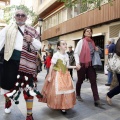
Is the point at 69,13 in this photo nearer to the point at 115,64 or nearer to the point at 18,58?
the point at 115,64

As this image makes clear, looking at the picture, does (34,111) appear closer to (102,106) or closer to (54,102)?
(54,102)

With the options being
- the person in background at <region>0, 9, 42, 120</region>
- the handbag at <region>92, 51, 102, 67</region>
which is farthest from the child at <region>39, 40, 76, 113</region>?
the handbag at <region>92, 51, 102, 67</region>

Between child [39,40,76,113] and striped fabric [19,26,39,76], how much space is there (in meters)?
0.60

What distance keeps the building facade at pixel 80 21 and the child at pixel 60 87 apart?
6859 millimetres

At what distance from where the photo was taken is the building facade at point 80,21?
46.6ft

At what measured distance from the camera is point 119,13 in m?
13.2

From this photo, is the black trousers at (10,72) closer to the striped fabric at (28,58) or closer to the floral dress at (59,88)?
the striped fabric at (28,58)

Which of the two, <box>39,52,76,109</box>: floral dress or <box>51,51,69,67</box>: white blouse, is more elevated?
<box>51,51,69,67</box>: white blouse

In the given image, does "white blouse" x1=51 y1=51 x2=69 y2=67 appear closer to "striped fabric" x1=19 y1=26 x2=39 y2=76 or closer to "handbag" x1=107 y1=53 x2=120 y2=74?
"striped fabric" x1=19 y1=26 x2=39 y2=76

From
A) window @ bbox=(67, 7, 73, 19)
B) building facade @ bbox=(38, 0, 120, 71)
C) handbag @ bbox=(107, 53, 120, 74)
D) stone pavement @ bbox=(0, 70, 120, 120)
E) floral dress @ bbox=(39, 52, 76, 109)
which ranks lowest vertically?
stone pavement @ bbox=(0, 70, 120, 120)

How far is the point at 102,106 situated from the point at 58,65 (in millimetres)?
1354

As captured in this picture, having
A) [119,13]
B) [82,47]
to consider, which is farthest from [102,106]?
[119,13]

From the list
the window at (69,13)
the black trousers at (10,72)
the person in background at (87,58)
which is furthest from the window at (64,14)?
the black trousers at (10,72)

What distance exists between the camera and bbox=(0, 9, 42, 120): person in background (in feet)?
11.9
